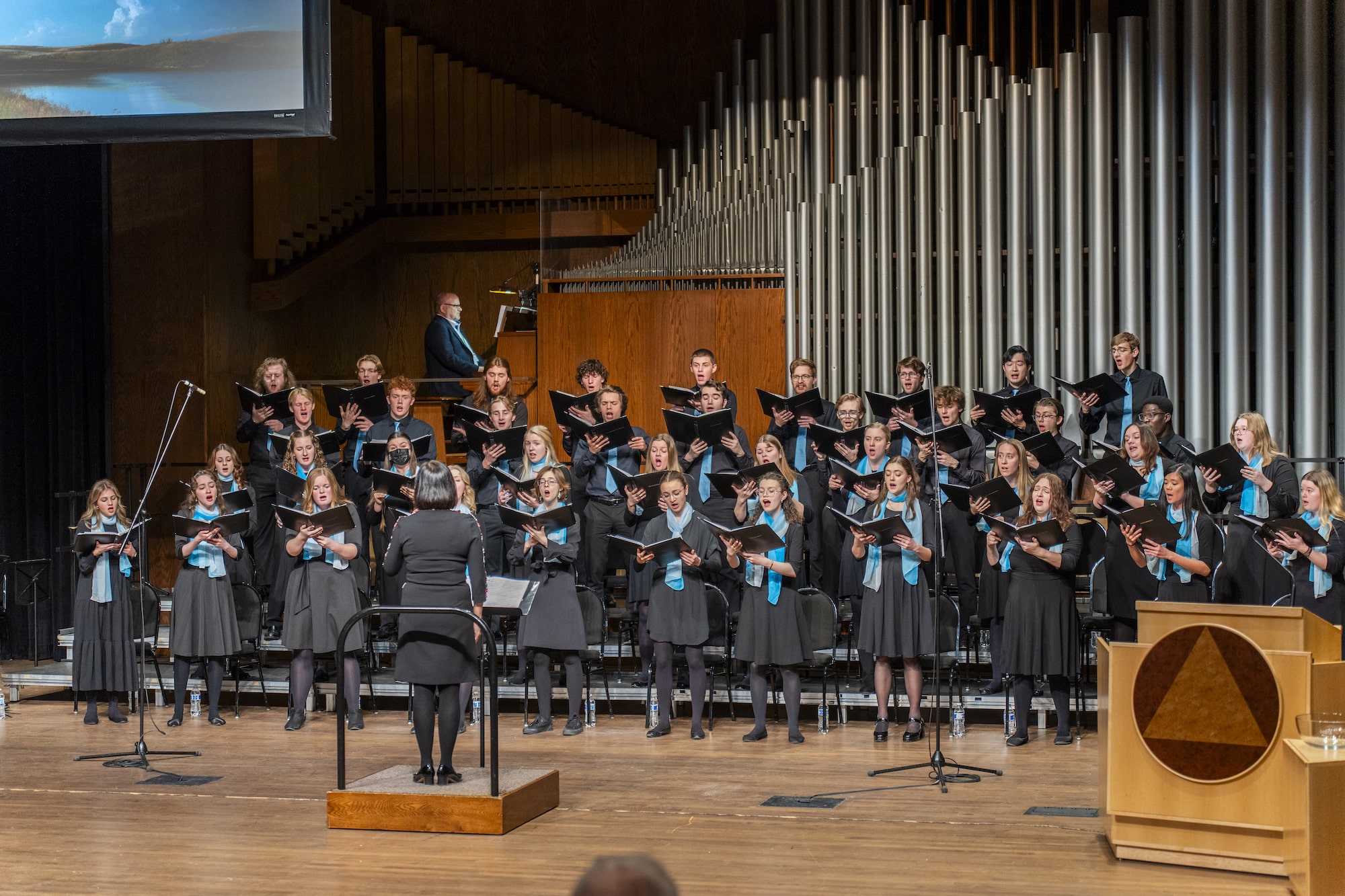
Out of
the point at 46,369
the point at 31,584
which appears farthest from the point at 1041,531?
the point at 46,369

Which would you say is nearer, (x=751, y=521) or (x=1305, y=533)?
(x=1305, y=533)

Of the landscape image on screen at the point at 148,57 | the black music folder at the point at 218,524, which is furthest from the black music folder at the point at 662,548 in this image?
the landscape image on screen at the point at 148,57

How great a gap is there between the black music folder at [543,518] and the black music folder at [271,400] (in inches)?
70.2

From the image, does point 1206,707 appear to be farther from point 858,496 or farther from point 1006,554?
Answer: point 858,496

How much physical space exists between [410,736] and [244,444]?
3.96 metres

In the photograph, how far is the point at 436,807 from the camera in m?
5.14

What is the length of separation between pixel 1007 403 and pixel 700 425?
1517mm

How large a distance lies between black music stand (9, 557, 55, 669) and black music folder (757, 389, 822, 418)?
4.56m

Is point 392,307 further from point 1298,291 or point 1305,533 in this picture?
point 1305,533

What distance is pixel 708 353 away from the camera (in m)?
8.02

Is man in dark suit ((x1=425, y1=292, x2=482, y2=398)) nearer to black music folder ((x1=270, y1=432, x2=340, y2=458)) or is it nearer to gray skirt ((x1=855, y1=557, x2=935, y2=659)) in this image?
black music folder ((x1=270, y1=432, x2=340, y2=458))

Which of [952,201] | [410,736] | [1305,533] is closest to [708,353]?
[952,201]

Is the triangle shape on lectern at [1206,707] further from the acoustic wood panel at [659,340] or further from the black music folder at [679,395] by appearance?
the acoustic wood panel at [659,340]

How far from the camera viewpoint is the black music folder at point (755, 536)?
656 cm
